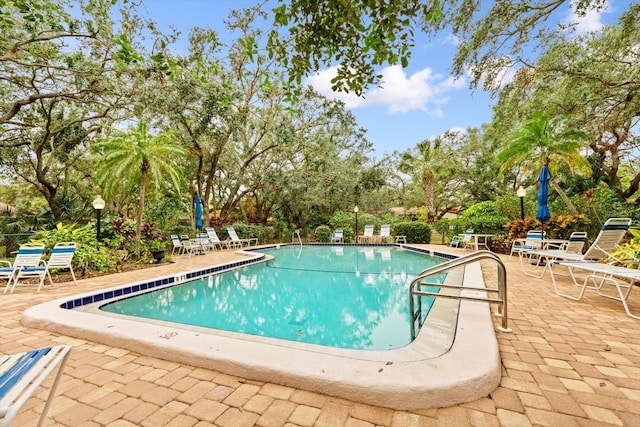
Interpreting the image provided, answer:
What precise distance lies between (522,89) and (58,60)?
556 inches

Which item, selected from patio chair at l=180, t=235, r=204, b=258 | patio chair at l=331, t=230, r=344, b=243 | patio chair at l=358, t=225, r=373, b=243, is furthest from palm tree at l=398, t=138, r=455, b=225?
patio chair at l=180, t=235, r=204, b=258

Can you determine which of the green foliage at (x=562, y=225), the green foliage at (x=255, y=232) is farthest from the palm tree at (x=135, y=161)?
the green foliage at (x=562, y=225)

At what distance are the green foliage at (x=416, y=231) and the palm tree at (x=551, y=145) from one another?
4997mm

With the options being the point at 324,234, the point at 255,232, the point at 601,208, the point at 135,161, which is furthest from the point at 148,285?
the point at 601,208

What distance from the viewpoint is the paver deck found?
1.67 meters

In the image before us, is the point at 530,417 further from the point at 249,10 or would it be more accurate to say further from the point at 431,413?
the point at 249,10

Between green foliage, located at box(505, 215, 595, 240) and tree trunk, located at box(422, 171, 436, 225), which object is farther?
tree trunk, located at box(422, 171, 436, 225)

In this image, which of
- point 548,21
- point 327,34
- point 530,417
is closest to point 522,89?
point 548,21

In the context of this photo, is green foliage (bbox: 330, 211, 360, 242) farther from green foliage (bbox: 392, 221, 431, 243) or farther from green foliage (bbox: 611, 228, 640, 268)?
green foliage (bbox: 611, 228, 640, 268)

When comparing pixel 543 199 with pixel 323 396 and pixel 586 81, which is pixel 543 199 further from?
pixel 323 396

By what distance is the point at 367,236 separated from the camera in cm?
1667

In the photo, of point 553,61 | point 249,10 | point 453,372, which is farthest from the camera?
point 249,10

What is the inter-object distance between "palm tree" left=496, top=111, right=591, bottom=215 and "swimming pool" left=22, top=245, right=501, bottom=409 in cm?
1133

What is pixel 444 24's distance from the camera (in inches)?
228
